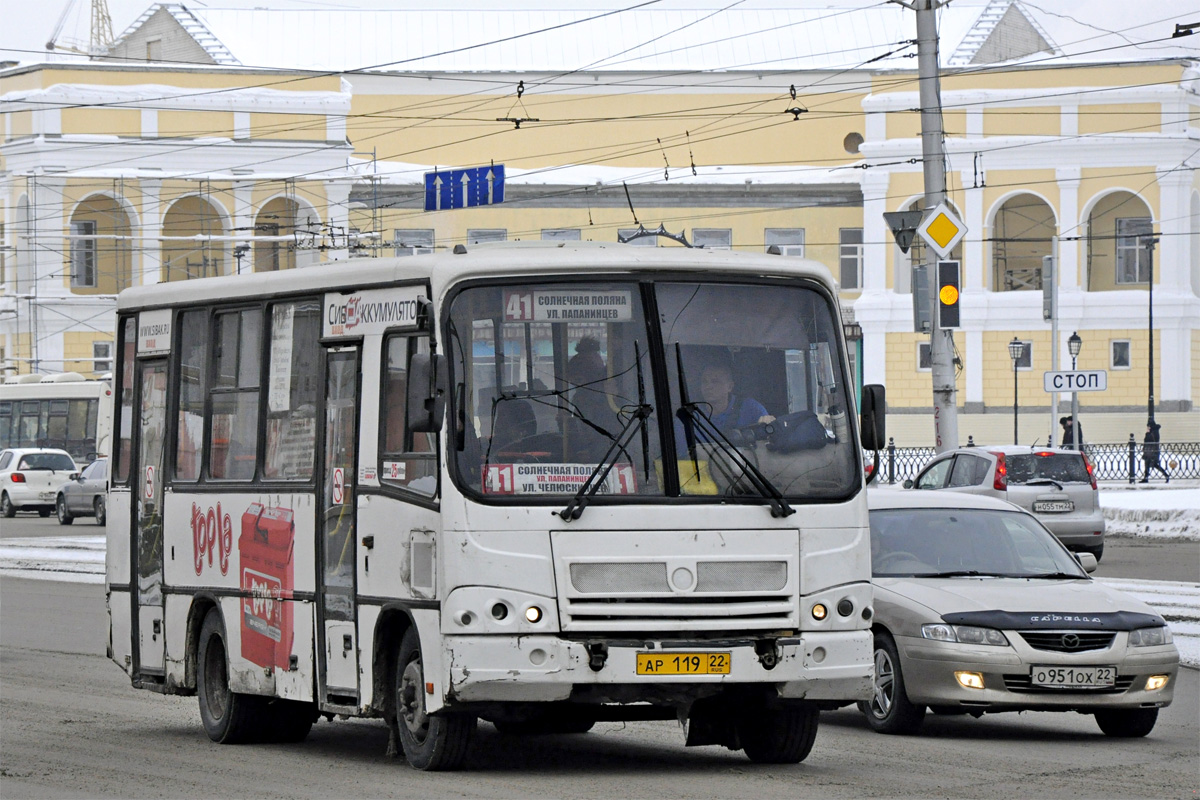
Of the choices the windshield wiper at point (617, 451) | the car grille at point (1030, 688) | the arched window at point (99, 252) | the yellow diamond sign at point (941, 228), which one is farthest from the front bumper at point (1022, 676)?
the arched window at point (99, 252)

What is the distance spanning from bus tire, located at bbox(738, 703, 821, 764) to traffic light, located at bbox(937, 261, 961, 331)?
1155 cm

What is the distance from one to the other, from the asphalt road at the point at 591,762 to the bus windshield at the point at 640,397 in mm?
1326

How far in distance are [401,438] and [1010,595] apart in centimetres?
383

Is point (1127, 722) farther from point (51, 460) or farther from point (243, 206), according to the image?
point (243, 206)

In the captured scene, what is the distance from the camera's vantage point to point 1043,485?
1121 inches

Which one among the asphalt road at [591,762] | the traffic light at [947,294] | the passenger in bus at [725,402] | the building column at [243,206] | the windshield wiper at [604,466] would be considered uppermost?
the building column at [243,206]

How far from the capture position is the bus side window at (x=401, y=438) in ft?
31.7

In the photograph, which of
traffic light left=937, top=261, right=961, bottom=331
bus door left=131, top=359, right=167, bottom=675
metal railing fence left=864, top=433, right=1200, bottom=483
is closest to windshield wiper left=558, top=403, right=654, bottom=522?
bus door left=131, top=359, right=167, bottom=675

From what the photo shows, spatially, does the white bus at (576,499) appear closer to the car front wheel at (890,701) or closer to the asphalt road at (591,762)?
the asphalt road at (591,762)

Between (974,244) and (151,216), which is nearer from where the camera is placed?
(151,216)

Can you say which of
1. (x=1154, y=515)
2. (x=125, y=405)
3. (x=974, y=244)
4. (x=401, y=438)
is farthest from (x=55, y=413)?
(x=401, y=438)

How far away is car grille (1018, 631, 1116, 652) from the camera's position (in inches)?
449

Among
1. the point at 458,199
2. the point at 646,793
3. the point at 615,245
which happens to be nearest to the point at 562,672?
the point at 646,793

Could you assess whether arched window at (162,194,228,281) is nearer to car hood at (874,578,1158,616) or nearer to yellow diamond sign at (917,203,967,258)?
yellow diamond sign at (917,203,967,258)
